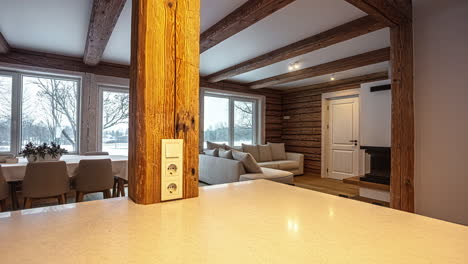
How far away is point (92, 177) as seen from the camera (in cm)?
286

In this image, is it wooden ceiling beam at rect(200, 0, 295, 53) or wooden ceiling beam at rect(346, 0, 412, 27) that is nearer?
wooden ceiling beam at rect(346, 0, 412, 27)

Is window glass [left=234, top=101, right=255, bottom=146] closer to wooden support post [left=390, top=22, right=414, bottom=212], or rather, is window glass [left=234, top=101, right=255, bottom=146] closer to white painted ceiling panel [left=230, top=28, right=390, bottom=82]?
white painted ceiling panel [left=230, top=28, right=390, bottom=82]

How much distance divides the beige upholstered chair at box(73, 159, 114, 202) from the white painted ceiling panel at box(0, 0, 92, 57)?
167cm

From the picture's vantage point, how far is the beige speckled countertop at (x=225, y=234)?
1.42ft

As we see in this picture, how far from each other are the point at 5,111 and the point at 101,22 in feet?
8.61

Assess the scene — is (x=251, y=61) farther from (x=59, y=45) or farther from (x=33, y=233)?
(x=33, y=233)

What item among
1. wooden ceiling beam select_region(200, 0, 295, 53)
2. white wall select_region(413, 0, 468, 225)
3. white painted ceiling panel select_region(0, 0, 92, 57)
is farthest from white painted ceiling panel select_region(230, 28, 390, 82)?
white painted ceiling panel select_region(0, 0, 92, 57)

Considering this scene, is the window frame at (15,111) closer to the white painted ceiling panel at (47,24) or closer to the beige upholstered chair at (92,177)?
the white painted ceiling panel at (47,24)

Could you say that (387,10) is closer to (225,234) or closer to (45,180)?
(225,234)

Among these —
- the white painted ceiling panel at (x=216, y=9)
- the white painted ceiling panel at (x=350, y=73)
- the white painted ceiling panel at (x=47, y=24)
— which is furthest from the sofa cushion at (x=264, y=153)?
the white painted ceiling panel at (x=47, y=24)

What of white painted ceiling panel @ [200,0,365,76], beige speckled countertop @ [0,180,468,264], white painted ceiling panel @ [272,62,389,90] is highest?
white painted ceiling panel @ [200,0,365,76]

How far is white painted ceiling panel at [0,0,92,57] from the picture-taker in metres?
2.50

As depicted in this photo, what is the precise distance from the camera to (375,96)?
359 centimetres

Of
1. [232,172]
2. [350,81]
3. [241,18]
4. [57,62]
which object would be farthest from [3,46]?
[350,81]
